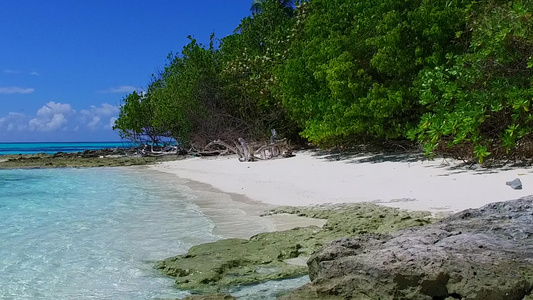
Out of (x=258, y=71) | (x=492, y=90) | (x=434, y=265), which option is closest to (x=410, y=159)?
(x=492, y=90)

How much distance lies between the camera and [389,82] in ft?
45.2

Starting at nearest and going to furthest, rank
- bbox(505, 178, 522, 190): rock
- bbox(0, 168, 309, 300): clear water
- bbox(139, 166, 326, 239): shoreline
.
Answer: bbox(0, 168, 309, 300): clear water
bbox(139, 166, 326, 239): shoreline
bbox(505, 178, 522, 190): rock

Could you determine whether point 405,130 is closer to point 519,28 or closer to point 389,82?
point 389,82

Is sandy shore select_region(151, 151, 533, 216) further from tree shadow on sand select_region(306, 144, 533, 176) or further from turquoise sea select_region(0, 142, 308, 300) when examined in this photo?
turquoise sea select_region(0, 142, 308, 300)

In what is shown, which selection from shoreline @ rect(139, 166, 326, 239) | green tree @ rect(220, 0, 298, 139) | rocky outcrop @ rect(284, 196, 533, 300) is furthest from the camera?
green tree @ rect(220, 0, 298, 139)

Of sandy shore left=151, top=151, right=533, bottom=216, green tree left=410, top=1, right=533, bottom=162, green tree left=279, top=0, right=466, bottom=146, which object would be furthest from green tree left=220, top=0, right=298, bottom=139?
green tree left=410, top=1, right=533, bottom=162

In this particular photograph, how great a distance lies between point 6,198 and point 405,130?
10803mm

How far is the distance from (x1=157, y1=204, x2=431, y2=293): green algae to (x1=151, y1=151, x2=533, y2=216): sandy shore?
107 cm

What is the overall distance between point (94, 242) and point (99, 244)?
0.19m

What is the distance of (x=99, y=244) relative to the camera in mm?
6055

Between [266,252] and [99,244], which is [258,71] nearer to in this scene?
[99,244]

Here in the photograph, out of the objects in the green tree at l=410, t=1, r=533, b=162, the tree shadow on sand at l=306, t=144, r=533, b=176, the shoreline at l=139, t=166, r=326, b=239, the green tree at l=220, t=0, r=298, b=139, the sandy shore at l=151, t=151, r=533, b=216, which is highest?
the green tree at l=220, t=0, r=298, b=139

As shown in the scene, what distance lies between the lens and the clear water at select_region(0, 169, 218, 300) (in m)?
4.27

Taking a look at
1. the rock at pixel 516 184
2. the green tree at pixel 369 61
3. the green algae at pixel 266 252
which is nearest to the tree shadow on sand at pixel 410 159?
the green tree at pixel 369 61
